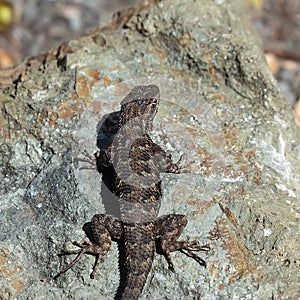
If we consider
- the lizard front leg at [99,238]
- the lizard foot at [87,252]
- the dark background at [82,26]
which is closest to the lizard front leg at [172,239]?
the lizard front leg at [99,238]

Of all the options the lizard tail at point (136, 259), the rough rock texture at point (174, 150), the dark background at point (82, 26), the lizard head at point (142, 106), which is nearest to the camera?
the lizard tail at point (136, 259)

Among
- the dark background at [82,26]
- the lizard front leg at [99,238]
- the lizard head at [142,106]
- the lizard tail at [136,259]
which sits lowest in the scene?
the lizard tail at [136,259]

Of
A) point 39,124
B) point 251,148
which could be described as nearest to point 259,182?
point 251,148

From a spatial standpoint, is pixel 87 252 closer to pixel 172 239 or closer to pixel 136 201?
pixel 136 201

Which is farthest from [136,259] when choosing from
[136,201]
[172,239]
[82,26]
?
[82,26]

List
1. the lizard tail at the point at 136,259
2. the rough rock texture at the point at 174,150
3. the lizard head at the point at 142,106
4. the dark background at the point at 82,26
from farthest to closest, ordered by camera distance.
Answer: the dark background at the point at 82,26 < the lizard head at the point at 142,106 < the rough rock texture at the point at 174,150 < the lizard tail at the point at 136,259

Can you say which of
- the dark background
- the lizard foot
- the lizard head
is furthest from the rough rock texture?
the dark background

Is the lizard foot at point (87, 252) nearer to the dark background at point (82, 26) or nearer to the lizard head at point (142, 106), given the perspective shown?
the lizard head at point (142, 106)
